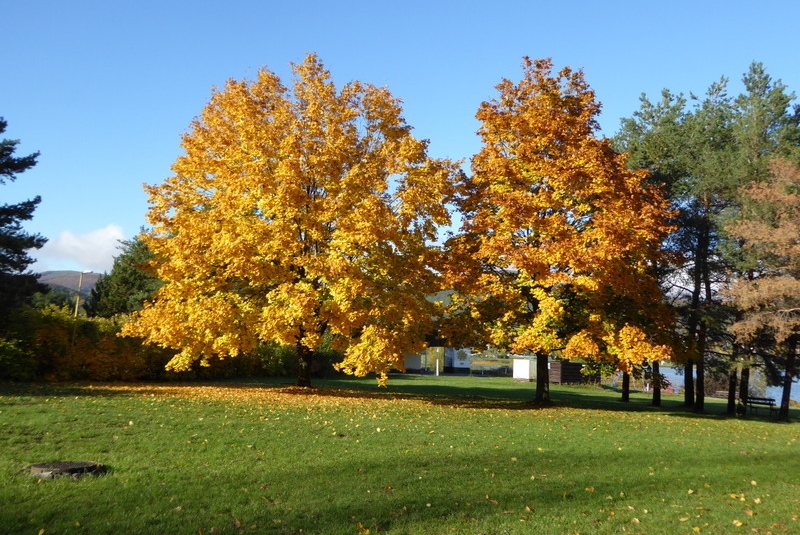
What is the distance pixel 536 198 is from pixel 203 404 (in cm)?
1159

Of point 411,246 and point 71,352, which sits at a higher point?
point 411,246

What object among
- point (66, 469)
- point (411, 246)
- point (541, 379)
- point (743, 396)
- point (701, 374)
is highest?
point (411, 246)

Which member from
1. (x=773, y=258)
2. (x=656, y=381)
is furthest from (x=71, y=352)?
(x=773, y=258)

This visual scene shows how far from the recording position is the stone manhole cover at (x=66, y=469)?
24.1 ft

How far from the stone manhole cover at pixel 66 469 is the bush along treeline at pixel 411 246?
908 centimetres

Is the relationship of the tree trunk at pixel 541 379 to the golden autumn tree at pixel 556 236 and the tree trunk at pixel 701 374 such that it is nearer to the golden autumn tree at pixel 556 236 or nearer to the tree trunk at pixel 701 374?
the golden autumn tree at pixel 556 236

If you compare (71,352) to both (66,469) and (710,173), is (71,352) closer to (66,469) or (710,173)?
(66,469)

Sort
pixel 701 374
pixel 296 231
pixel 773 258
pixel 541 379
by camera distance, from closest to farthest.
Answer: pixel 296 231
pixel 541 379
pixel 773 258
pixel 701 374

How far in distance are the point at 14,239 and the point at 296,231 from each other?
14.6 meters

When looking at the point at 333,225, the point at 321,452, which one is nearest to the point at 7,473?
the point at 321,452

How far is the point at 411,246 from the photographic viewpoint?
19203 mm

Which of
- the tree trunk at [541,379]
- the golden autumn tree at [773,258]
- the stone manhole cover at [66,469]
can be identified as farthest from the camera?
the tree trunk at [541,379]

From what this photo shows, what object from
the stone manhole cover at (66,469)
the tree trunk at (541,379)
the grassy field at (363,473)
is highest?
the tree trunk at (541,379)

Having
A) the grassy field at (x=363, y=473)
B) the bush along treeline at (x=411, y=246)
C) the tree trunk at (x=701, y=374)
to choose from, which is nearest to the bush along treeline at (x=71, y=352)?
the bush along treeline at (x=411, y=246)
